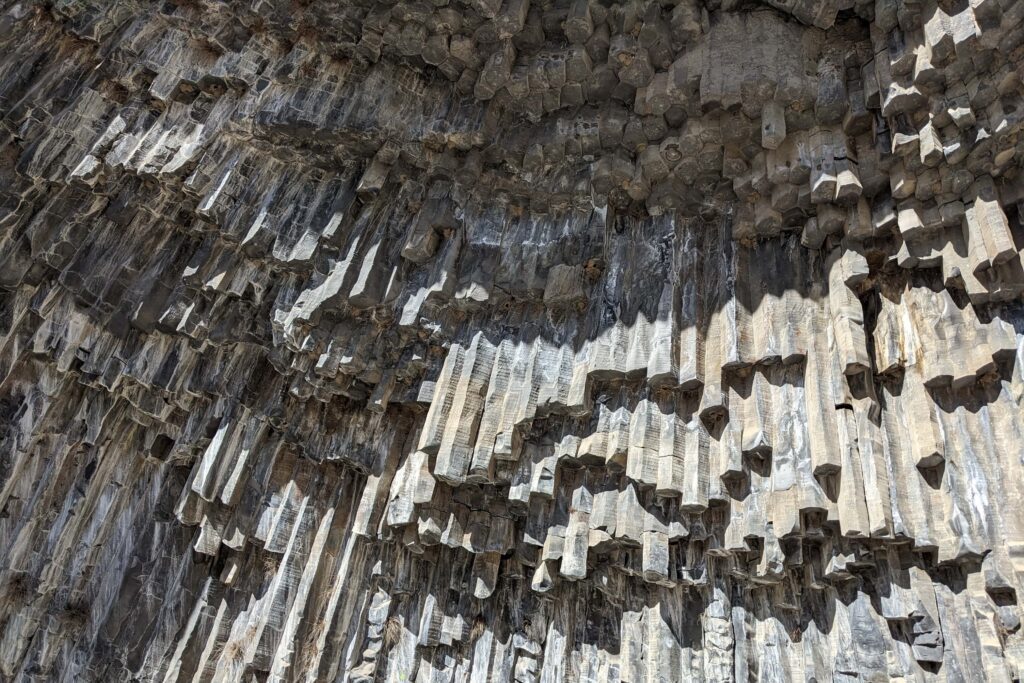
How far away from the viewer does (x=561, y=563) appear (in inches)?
241

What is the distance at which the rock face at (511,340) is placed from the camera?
5.25m

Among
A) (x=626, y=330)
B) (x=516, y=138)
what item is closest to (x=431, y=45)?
(x=516, y=138)

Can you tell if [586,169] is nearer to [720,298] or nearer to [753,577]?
[720,298]

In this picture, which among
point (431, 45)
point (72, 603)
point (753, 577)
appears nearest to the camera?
point (753, 577)

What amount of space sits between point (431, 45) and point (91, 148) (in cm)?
318

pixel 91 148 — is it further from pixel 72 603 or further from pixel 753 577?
pixel 753 577

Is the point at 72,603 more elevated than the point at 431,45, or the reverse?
the point at 431,45

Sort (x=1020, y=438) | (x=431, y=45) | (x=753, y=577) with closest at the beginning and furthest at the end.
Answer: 1. (x=1020, y=438)
2. (x=753, y=577)
3. (x=431, y=45)

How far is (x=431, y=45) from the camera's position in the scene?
6914 mm

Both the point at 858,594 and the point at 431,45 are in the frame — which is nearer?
the point at 858,594

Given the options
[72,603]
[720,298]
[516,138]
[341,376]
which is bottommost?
[72,603]

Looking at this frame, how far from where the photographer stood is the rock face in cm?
525

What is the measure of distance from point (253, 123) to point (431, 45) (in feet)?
5.53

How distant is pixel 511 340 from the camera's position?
6.88m
